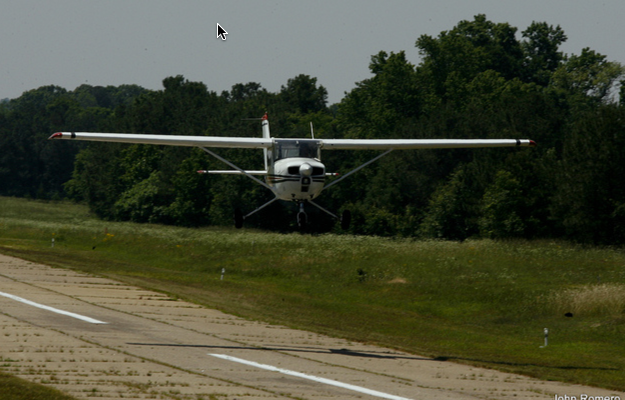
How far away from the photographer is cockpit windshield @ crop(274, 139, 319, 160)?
25.2 m

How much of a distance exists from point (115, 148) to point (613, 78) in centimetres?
6829

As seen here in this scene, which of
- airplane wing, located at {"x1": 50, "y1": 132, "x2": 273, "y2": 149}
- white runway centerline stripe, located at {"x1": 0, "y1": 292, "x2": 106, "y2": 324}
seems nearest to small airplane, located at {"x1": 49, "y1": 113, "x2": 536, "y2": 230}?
airplane wing, located at {"x1": 50, "y1": 132, "x2": 273, "y2": 149}

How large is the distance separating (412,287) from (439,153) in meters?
34.7

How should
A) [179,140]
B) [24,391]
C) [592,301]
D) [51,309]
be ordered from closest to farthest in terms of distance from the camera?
1. [24,391]
2. [179,140]
3. [51,309]
4. [592,301]

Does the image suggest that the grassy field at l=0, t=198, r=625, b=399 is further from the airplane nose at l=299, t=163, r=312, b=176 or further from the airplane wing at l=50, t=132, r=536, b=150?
the airplane nose at l=299, t=163, r=312, b=176

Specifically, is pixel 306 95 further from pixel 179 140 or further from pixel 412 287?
pixel 179 140

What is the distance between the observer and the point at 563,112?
72875mm

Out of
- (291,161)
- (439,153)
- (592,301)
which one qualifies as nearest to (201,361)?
Answer: (291,161)

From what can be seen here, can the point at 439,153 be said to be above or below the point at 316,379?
above

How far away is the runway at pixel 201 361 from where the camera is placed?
66.3ft

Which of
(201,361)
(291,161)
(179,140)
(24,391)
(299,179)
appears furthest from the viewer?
(179,140)

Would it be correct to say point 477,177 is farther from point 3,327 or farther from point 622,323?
point 3,327

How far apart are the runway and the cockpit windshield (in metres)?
6.72

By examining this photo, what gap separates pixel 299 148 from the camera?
82.8 feet
